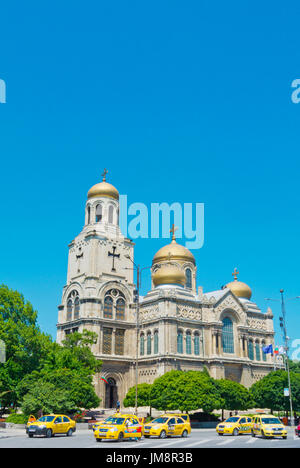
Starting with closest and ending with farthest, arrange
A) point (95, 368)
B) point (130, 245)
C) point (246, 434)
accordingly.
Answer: point (246, 434), point (95, 368), point (130, 245)

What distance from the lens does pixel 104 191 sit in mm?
68062

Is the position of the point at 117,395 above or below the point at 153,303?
below

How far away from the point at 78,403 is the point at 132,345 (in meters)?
19.1

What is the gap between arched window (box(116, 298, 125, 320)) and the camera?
63250 millimetres

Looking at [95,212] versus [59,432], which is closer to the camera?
[59,432]

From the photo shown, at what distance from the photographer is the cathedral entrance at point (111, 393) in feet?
194

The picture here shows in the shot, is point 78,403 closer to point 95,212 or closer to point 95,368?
point 95,368

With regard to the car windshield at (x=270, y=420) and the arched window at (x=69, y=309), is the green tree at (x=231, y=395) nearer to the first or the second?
the car windshield at (x=270, y=420)

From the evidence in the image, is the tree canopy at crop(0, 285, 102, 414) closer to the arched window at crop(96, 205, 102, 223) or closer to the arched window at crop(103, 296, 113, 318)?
the arched window at crop(103, 296, 113, 318)

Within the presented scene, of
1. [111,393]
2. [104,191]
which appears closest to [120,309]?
[111,393]

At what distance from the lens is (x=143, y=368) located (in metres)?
62.5

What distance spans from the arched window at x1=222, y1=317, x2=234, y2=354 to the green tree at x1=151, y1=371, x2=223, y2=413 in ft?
51.9
